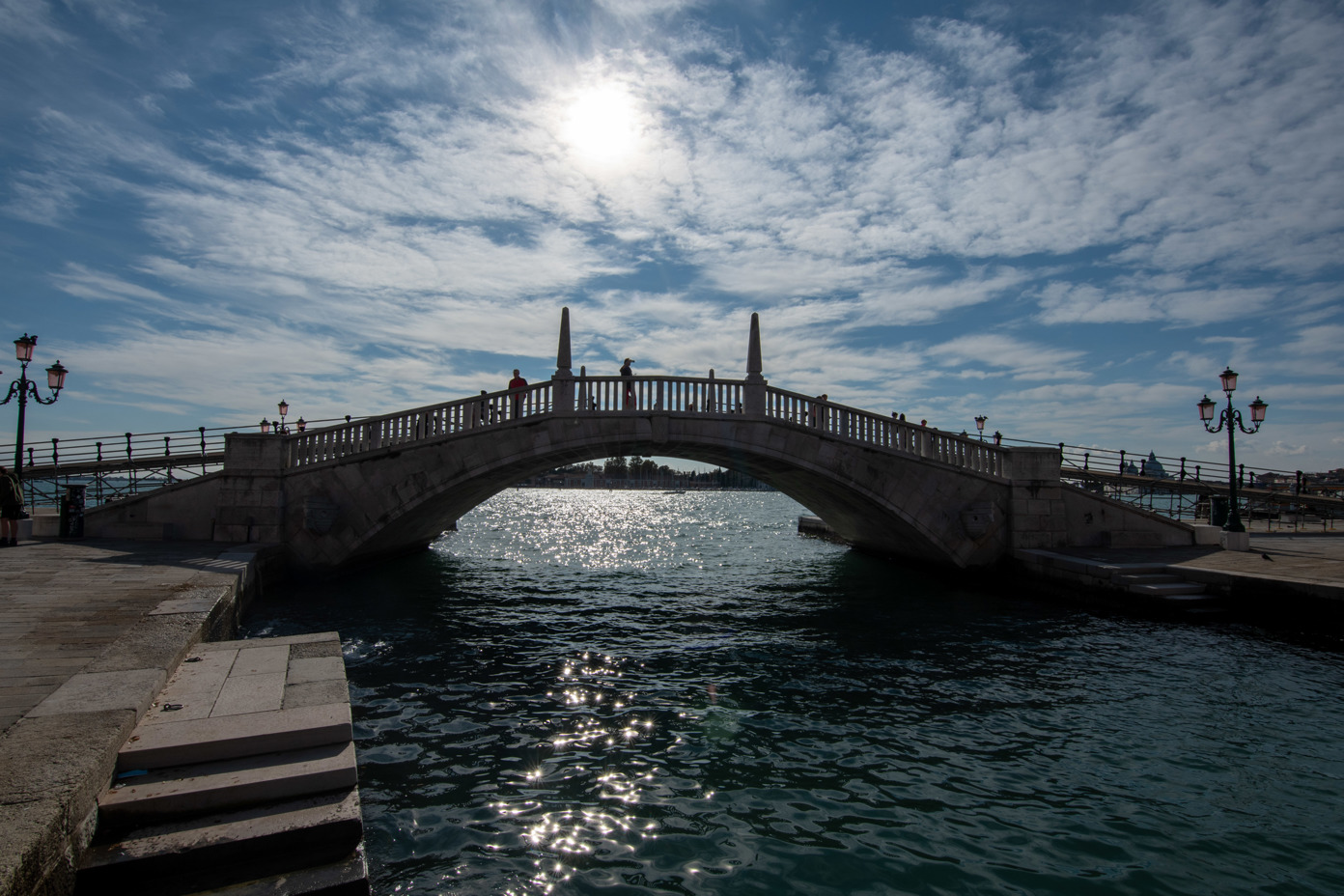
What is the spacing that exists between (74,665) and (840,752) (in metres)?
6.39

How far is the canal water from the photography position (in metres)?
4.91

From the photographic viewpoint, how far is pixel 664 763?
6562 mm

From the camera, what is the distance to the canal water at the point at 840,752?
4906mm

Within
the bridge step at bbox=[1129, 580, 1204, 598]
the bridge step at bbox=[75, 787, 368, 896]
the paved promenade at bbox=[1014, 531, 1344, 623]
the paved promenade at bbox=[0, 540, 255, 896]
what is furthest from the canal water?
the paved promenade at bbox=[0, 540, 255, 896]

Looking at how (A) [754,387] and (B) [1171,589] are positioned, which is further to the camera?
(A) [754,387]

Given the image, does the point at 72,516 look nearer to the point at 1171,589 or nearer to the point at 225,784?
the point at 225,784

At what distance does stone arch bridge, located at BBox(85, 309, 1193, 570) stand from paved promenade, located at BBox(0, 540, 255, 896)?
373cm

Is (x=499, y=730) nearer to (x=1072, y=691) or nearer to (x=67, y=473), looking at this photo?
(x=1072, y=691)

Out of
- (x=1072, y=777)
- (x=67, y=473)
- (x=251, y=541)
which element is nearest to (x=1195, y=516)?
(x=1072, y=777)

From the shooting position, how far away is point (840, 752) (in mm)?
6891

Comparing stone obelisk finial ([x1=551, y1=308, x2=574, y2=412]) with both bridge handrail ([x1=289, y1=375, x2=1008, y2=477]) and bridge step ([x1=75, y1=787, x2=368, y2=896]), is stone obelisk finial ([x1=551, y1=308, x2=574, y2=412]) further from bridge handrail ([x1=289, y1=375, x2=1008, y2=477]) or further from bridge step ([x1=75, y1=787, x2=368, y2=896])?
bridge step ([x1=75, y1=787, x2=368, y2=896])

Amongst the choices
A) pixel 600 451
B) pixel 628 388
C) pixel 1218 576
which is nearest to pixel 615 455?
pixel 600 451

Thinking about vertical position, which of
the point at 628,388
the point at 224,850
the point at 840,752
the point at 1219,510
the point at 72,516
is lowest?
the point at 840,752

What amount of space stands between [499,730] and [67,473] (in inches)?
927
